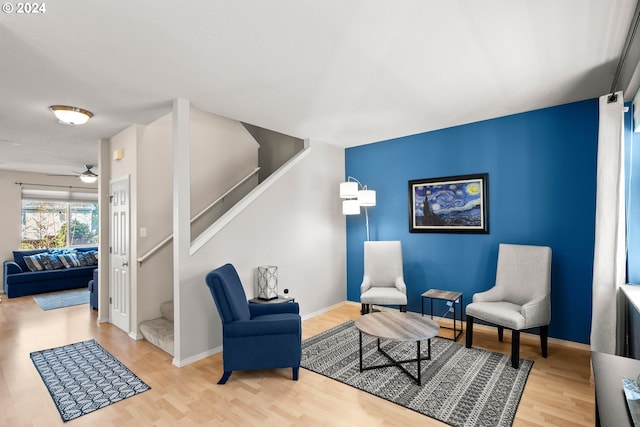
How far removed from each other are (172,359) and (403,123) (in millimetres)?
3778

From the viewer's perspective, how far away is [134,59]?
2.36 meters

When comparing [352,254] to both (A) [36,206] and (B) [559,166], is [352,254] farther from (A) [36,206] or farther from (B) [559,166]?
(A) [36,206]

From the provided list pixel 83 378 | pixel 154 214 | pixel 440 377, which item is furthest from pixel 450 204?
pixel 83 378

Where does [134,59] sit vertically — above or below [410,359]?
above

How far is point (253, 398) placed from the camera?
2535 mm

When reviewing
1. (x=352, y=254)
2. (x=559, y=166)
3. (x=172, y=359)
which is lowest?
(x=172, y=359)

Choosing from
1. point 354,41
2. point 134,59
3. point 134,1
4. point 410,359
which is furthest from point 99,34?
point 410,359

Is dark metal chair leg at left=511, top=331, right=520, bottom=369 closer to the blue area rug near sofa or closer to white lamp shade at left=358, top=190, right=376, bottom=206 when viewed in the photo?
white lamp shade at left=358, top=190, right=376, bottom=206

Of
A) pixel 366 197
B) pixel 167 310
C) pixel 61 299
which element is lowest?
pixel 61 299

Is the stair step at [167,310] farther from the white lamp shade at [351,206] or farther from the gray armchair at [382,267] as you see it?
the white lamp shade at [351,206]

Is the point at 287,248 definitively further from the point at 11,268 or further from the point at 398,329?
the point at 11,268

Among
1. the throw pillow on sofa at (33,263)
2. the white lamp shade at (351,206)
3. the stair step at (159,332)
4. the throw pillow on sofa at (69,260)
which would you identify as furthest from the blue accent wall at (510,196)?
the throw pillow on sofa at (33,263)

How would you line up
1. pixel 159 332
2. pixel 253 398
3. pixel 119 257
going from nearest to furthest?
pixel 253 398, pixel 159 332, pixel 119 257

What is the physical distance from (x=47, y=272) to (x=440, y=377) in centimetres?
761
